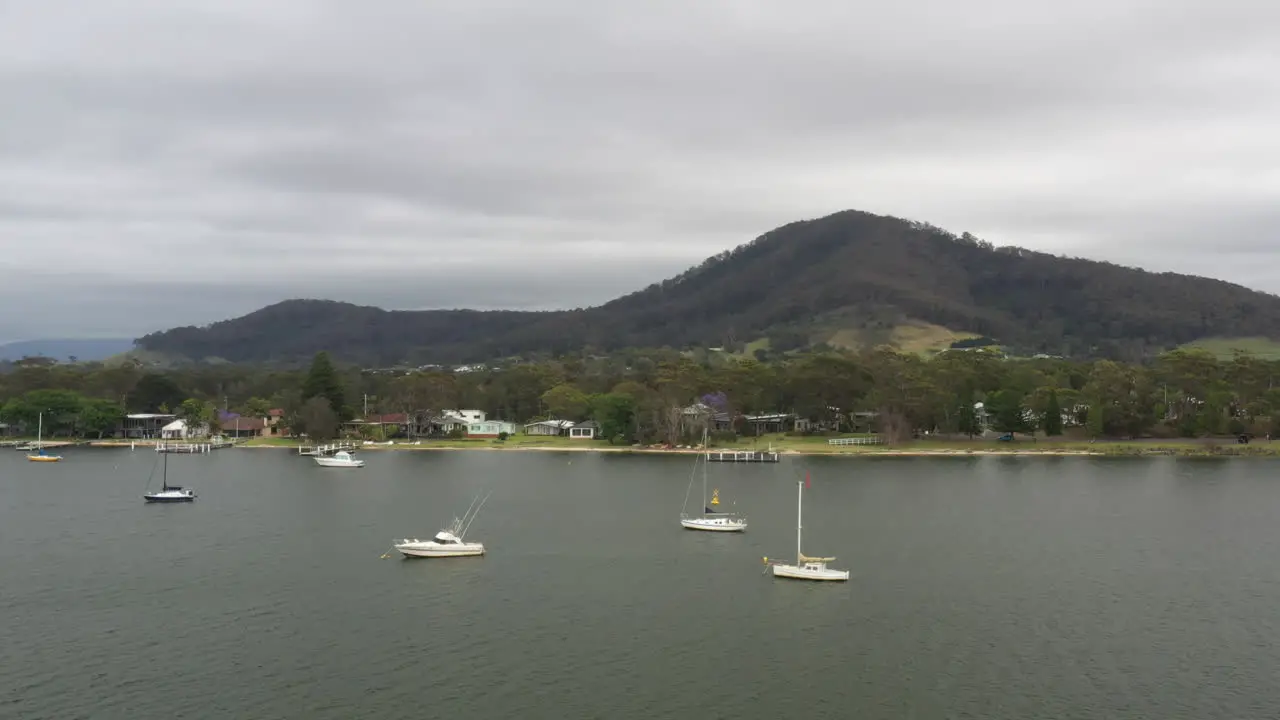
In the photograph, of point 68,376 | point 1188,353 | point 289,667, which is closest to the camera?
point 289,667

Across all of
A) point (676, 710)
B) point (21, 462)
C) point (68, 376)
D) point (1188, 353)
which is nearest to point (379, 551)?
point (676, 710)

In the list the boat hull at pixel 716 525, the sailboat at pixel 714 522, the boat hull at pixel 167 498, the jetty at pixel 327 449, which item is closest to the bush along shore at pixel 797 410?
the jetty at pixel 327 449

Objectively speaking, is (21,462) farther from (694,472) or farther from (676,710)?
(676,710)

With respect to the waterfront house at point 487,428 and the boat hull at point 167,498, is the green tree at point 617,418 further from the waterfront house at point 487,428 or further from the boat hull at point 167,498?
the boat hull at point 167,498

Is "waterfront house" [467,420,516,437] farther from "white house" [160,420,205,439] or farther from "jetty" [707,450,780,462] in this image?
"jetty" [707,450,780,462]

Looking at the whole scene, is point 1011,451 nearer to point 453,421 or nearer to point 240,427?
point 453,421
